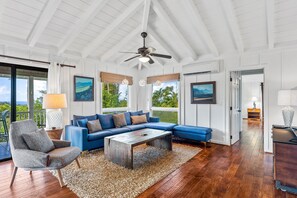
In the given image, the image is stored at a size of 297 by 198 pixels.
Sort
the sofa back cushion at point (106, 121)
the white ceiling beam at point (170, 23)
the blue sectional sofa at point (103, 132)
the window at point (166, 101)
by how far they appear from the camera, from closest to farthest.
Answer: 1. the white ceiling beam at point (170, 23)
2. the blue sectional sofa at point (103, 132)
3. the sofa back cushion at point (106, 121)
4. the window at point (166, 101)

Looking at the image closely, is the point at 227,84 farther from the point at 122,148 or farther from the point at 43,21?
the point at 43,21

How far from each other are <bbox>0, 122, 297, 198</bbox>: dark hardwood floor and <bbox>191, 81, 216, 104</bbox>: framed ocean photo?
1.79 m

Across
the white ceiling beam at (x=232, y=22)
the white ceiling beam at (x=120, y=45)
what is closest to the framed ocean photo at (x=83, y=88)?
the white ceiling beam at (x=120, y=45)

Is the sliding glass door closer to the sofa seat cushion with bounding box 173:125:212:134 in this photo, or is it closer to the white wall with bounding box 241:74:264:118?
the sofa seat cushion with bounding box 173:125:212:134

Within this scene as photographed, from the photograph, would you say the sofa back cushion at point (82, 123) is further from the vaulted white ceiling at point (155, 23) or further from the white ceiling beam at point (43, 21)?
the white ceiling beam at point (43, 21)

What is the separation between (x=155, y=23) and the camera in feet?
13.4

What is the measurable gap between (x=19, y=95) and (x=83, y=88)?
1540 mm

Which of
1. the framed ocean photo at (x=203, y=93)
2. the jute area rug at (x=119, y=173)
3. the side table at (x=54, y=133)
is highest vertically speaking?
the framed ocean photo at (x=203, y=93)

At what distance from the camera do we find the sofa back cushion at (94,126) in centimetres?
407

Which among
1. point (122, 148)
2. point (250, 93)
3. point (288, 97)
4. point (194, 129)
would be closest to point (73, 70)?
point (122, 148)

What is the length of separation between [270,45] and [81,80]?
495 centimetres

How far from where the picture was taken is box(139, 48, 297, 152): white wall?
3.79 m

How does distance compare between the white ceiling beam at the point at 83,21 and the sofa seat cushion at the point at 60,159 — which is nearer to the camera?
the sofa seat cushion at the point at 60,159

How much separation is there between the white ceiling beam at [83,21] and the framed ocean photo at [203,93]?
3369 millimetres
